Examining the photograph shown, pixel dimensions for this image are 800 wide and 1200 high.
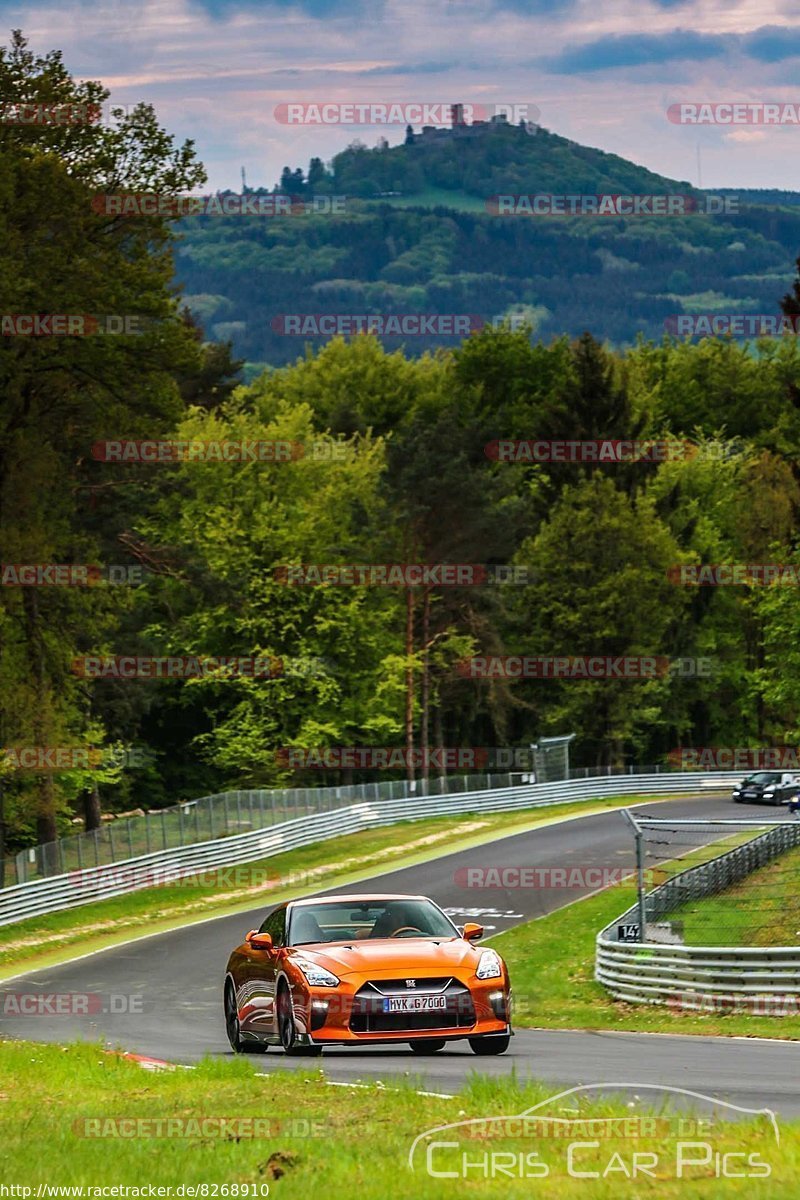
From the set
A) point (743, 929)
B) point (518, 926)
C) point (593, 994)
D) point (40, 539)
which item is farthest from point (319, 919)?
point (40, 539)

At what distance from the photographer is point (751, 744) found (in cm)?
9050

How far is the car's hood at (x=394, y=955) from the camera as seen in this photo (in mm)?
14078

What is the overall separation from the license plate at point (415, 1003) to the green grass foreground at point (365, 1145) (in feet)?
7.67

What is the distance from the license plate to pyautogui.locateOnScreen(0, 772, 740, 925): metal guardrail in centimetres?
2647

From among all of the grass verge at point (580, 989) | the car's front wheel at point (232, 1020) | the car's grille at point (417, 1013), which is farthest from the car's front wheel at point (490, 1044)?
the grass verge at point (580, 989)

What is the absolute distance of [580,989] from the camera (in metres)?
26.2

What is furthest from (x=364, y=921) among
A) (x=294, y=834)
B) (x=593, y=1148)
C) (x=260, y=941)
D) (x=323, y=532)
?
(x=323, y=532)

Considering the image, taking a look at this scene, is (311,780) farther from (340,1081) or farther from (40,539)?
(340,1081)

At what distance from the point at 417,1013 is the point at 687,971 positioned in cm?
926

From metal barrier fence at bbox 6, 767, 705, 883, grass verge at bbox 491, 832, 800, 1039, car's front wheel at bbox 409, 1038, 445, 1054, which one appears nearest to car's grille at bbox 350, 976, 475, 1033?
car's front wheel at bbox 409, 1038, 445, 1054

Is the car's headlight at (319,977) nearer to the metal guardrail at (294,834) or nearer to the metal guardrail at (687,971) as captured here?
the metal guardrail at (687,971)

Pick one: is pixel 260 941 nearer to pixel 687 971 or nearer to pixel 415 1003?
pixel 415 1003

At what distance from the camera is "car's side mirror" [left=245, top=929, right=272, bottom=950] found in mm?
15383

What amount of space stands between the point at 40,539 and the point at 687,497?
175ft
